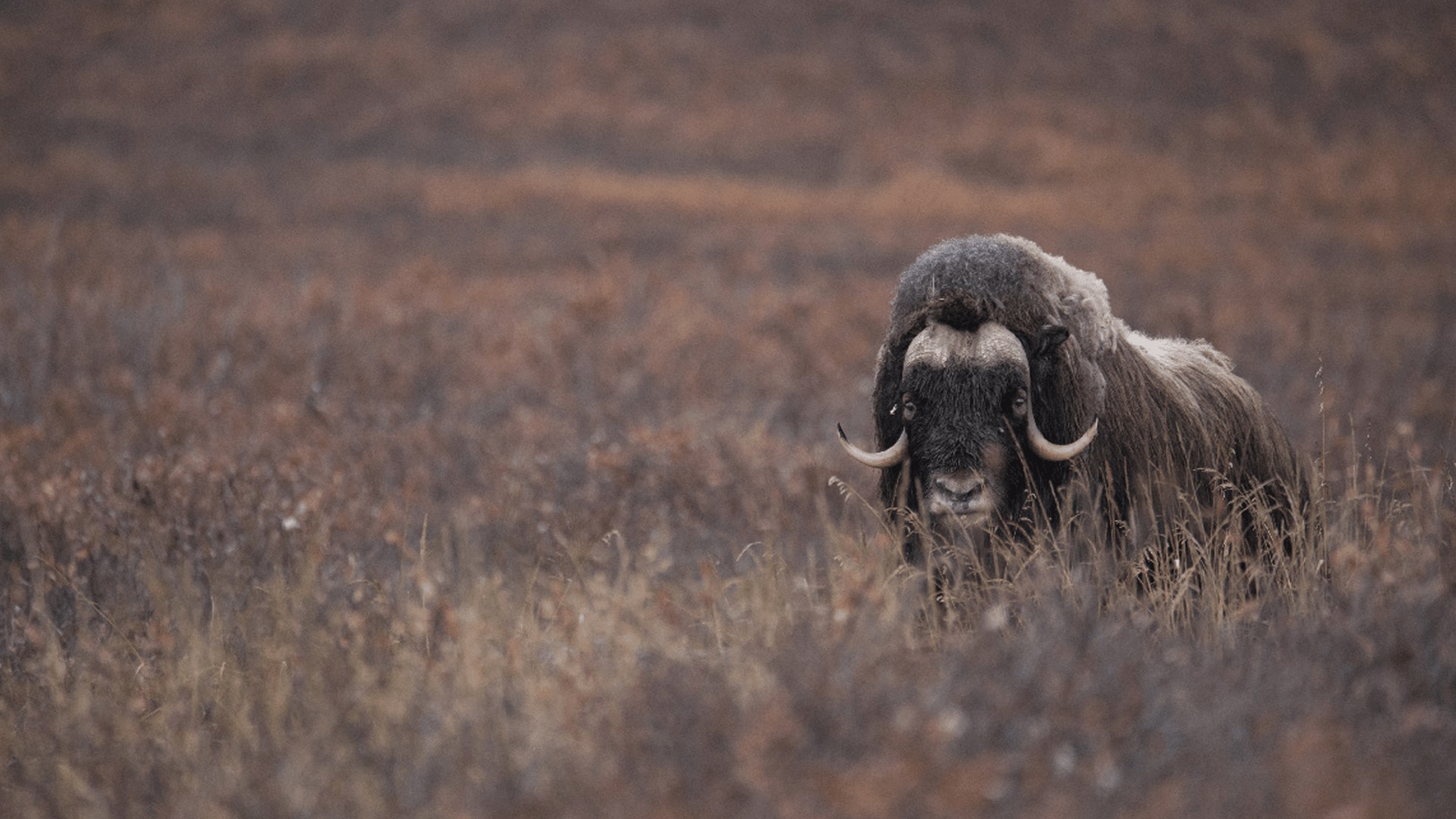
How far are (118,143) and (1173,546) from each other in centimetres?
2466

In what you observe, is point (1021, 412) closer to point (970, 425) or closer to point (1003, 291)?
point (970, 425)

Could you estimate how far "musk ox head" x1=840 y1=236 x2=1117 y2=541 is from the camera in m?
3.96

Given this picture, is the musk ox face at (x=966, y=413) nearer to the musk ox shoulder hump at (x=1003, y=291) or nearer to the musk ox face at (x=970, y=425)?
the musk ox face at (x=970, y=425)

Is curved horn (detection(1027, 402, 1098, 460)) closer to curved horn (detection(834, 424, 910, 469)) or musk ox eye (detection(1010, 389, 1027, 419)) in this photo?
musk ox eye (detection(1010, 389, 1027, 419))

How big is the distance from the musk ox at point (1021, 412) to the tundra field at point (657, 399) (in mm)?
222

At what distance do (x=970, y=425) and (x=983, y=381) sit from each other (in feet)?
0.53

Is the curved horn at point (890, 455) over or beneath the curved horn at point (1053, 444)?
beneath

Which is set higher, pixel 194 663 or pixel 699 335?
pixel 194 663

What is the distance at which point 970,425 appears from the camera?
397cm

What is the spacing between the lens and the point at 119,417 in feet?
29.7

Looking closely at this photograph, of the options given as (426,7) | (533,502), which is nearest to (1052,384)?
(533,502)

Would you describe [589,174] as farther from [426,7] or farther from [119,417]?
[119,417]

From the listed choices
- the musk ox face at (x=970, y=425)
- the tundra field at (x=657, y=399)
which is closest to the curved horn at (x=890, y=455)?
the musk ox face at (x=970, y=425)

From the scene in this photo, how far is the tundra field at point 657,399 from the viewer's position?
2.73m
